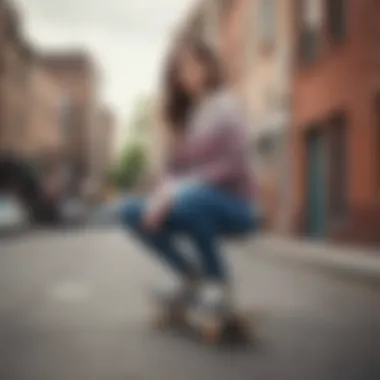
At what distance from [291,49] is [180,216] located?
16 cm

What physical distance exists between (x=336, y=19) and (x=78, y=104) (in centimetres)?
19

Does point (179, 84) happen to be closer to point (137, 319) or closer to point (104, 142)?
point (104, 142)

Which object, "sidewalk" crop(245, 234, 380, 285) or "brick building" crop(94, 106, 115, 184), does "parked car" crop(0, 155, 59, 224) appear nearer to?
"brick building" crop(94, 106, 115, 184)

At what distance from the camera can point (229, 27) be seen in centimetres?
66

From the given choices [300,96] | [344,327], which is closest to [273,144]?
[300,96]

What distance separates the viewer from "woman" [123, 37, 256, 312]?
0.65 m

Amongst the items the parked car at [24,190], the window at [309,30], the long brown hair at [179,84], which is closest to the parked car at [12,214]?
the parked car at [24,190]

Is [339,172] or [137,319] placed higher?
[339,172]

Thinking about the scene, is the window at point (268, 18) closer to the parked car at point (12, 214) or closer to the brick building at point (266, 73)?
the brick building at point (266, 73)

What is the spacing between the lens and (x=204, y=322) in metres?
0.75

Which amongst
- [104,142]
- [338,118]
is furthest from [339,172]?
[104,142]

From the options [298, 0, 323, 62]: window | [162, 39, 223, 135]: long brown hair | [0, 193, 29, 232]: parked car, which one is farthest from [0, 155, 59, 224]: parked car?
[298, 0, 323, 62]: window

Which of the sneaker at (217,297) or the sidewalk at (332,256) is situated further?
the sneaker at (217,297)

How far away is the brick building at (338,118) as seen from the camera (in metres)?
0.58
